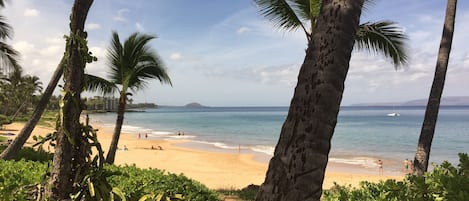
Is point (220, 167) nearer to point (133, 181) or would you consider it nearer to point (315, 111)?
point (133, 181)

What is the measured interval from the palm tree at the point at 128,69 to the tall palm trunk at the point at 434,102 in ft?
24.5

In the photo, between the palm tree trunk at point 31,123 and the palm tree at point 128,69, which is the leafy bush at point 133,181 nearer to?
the palm tree trunk at point 31,123

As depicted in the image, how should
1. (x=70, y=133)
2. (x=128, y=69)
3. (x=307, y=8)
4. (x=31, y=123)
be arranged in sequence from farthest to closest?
(x=128, y=69)
(x=307, y=8)
(x=31, y=123)
(x=70, y=133)

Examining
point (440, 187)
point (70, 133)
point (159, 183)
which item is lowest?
point (159, 183)

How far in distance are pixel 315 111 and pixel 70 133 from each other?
5.58ft

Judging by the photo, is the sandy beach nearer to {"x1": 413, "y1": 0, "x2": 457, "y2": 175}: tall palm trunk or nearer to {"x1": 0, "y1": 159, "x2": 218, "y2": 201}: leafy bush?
{"x1": 413, "y1": 0, "x2": 457, "y2": 175}: tall palm trunk

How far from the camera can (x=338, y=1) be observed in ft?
5.85

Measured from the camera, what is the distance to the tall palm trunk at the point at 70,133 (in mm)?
2479

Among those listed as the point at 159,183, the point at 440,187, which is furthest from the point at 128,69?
the point at 440,187

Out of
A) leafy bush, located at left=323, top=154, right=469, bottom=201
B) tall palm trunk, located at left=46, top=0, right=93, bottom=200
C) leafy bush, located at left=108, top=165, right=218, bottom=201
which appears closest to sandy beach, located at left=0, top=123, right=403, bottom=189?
leafy bush, located at left=108, top=165, right=218, bottom=201

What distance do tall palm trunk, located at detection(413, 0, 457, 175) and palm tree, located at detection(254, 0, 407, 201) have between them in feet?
14.9

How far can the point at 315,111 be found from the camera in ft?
5.34

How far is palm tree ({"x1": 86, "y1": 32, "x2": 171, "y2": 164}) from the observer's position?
421 inches

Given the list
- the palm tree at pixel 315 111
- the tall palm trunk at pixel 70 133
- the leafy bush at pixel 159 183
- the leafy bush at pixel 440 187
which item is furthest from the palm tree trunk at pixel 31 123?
the palm tree at pixel 315 111
